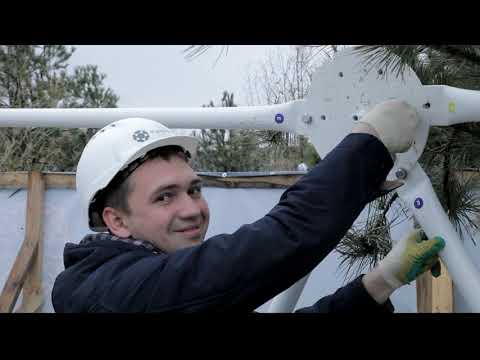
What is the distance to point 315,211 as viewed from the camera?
75cm

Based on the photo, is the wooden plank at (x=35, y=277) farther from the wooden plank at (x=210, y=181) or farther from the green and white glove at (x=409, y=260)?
the green and white glove at (x=409, y=260)

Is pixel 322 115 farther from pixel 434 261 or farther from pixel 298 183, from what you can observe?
pixel 298 183

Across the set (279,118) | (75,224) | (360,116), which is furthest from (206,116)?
(75,224)

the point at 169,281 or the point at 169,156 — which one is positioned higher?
the point at 169,156

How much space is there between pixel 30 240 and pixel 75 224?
0.26 meters

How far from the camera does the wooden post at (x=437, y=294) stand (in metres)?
2.72

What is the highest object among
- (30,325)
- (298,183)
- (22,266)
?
(298,183)

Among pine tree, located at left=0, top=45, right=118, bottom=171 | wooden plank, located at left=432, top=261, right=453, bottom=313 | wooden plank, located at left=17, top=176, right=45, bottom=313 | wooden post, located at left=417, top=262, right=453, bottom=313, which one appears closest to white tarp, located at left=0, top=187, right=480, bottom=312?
wooden plank, located at left=17, top=176, right=45, bottom=313

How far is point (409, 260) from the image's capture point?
49.6 inches

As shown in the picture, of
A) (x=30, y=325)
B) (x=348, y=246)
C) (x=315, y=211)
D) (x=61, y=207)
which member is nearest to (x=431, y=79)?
(x=348, y=246)

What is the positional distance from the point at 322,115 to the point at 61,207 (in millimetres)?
2256

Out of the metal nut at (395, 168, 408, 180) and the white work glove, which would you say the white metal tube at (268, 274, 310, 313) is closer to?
the metal nut at (395, 168, 408, 180)

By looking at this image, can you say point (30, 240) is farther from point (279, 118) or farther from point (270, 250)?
point (270, 250)

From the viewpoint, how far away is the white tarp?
3.09 meters
